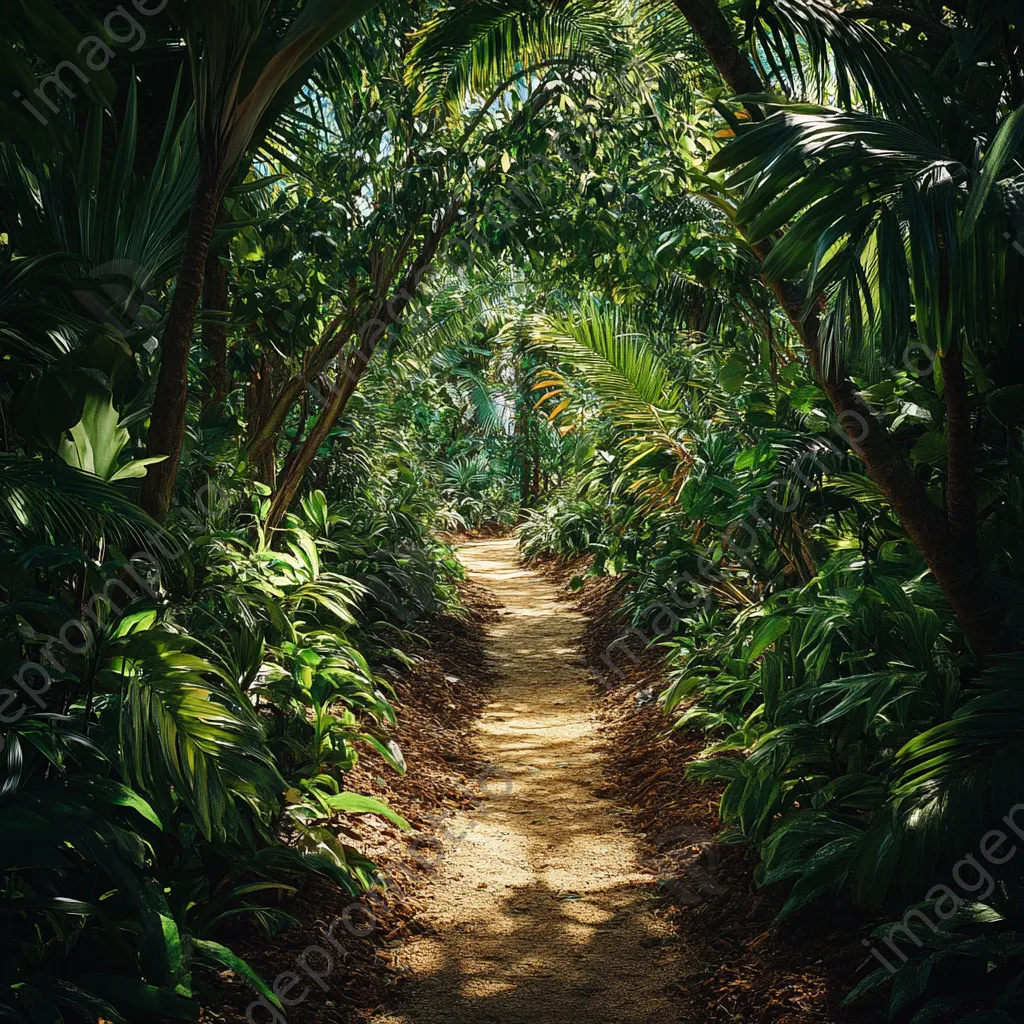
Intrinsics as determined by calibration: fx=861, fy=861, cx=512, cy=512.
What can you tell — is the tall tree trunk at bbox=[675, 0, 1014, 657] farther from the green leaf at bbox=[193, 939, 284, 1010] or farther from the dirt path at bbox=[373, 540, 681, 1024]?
the green leaf at bbox=[193, 939, 284, 1010]

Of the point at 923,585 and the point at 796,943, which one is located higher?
the point at 923,585

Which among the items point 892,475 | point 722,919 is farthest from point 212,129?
point 722,919

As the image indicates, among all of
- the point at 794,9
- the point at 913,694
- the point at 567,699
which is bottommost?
the point at 567,699

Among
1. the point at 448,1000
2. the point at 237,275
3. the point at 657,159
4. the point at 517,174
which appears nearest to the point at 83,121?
the point at 237,275

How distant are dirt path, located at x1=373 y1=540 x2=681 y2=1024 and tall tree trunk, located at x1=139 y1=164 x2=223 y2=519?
1818 millimetres

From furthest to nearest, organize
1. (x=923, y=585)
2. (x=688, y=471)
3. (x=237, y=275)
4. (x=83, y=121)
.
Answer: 1. (x=688, y=471)
2. (x=237, y=275)
3. (x=83, y=121)
4. (x=923, y=585)

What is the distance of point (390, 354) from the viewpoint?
521cm

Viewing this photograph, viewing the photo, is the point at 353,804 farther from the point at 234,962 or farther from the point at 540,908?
the point at 234,962

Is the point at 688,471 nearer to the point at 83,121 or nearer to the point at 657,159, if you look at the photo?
the point at 657,159

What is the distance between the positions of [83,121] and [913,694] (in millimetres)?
3405

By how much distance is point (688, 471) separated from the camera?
5047mm

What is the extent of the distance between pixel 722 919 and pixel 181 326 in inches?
100

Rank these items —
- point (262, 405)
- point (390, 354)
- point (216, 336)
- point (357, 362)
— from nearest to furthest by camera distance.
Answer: point (216, 336)
point (357, 362)
point (390, 354)
point (262, 405)

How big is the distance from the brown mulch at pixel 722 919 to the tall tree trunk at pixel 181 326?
225 cm
